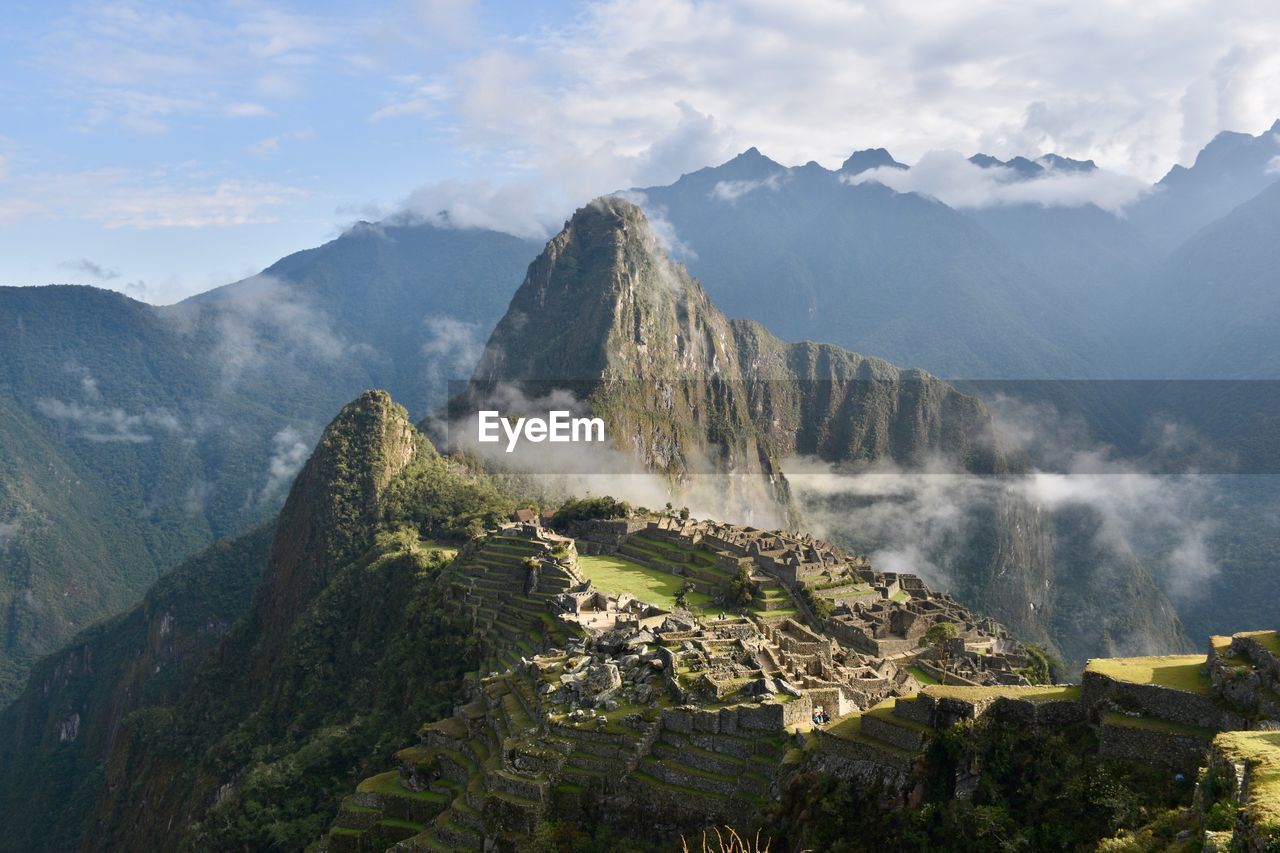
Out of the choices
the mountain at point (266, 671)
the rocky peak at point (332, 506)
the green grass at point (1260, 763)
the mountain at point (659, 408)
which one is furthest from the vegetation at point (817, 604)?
the mountain at point (659, 408)

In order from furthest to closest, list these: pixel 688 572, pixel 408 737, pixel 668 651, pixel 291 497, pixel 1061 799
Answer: pixel 291 497 → pixel 688 572 → pixel 408 737 → pixel 668 651 → pixel 1061 799

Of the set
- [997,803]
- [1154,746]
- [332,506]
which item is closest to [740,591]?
[997,803]

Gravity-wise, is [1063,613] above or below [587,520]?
below

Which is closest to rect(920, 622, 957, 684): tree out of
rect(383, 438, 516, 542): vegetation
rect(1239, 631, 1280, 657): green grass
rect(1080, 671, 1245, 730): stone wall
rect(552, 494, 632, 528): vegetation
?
rect(552, 494, 632, 528): vegetation

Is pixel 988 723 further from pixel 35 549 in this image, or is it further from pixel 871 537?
pixel 35 549

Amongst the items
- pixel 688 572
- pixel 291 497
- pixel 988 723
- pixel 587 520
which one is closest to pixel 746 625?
pixel 988 723

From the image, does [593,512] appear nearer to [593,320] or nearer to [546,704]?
[546,704]

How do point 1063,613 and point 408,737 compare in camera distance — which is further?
point 1063,613
